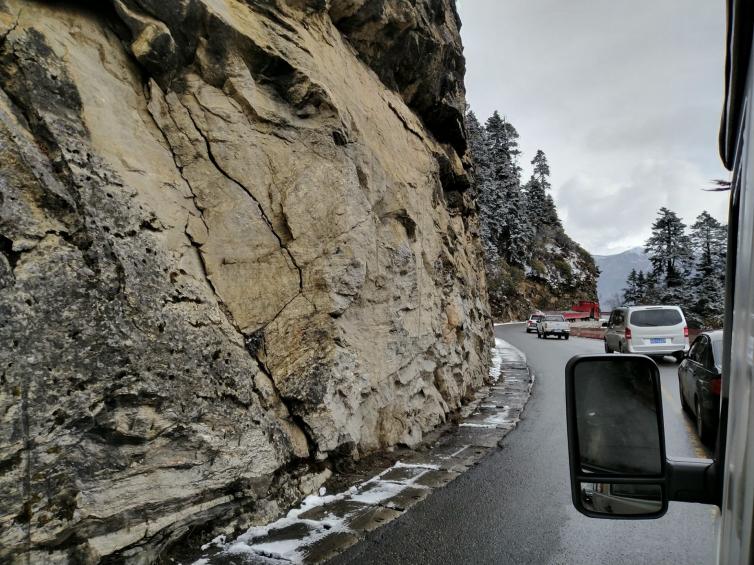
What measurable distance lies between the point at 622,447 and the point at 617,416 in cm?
11

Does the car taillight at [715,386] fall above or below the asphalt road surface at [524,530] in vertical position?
above

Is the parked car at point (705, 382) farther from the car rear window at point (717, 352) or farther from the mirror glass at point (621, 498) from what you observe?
the mirror glass at point (621, 498)

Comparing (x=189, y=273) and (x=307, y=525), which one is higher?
(x=189, y=273)

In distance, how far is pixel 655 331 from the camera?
15.0 metres

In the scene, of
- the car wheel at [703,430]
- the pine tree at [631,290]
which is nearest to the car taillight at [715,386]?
the car wheel at [703,430]

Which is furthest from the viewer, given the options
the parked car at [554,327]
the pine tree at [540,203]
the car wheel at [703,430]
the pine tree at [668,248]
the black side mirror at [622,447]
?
the pine tree at [540,203]

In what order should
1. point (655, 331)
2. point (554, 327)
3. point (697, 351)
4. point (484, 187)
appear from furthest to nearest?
1. point (484, 187)
2. point (554, 327)
3. point (655, 331)
4. point (697, 351)

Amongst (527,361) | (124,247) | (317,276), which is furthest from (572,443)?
(527,361)

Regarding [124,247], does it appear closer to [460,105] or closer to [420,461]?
[420,461]

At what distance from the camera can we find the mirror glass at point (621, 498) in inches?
69.2

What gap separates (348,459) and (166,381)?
8.91 ft

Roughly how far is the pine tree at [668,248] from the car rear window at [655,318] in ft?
135

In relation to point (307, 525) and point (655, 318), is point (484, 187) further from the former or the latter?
point (307, 525)

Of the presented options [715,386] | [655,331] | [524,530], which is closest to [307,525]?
[524,530]
